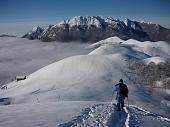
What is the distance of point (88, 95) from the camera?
224 feet

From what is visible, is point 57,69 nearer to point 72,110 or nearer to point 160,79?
point 160,79

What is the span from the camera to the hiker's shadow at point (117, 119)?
63.0ft

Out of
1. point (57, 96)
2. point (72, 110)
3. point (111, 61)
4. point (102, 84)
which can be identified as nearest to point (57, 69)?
point (111, 61)

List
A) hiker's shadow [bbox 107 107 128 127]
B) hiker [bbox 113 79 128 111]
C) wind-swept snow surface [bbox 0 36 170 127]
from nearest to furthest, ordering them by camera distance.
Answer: hiker's shadow [bbox 107 107 128 127]
wind-swept snow surface [bbox 0 36 170 127]
hiker [bbox 113 79 128 111]

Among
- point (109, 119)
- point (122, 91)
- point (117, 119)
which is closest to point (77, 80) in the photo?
point (122, 91)

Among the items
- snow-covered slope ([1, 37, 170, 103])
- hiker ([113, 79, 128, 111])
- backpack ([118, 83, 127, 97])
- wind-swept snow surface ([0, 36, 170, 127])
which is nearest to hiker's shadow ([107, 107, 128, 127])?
wind-swept snow surface ([0, 36, 170, 127])

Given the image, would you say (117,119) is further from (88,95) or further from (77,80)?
(77,80)

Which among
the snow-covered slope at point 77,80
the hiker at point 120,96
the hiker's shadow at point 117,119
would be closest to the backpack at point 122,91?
the hiker at point 120,96

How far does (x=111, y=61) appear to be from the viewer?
4252 inches

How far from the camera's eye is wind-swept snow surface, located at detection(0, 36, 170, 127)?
67.2ft

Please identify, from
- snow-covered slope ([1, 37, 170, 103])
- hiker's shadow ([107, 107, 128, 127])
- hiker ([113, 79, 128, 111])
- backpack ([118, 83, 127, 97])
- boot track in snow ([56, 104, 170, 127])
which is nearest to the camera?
boot track in snow ([56, 104, 170, 127])

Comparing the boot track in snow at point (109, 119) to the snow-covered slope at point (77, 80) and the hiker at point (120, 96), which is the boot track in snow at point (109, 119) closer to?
the hiker at point (120, 96)

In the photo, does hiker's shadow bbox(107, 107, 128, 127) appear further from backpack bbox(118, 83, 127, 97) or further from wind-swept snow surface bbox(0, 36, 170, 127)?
backpack bbox(118, 83, 127, 97)

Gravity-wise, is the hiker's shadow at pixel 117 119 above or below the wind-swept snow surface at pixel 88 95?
above
